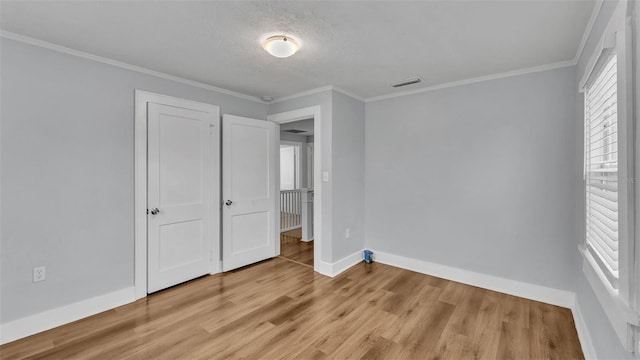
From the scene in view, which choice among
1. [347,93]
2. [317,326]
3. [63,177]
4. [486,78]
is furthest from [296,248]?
[486,78]

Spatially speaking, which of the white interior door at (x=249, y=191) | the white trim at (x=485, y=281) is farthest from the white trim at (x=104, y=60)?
the white trim at (x=485, y=281)

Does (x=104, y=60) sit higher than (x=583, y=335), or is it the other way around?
(x=104, y=60)

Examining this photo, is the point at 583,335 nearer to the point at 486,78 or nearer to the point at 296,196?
the point at 486,78

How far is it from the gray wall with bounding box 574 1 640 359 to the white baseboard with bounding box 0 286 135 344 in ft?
12.3

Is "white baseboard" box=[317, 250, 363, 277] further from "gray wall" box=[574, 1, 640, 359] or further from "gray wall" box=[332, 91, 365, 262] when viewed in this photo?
"gray wall" box=[574, 1, 640, 359]

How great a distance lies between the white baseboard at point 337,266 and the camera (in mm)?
3592

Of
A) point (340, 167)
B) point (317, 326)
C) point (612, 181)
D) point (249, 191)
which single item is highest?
point (340, 167)

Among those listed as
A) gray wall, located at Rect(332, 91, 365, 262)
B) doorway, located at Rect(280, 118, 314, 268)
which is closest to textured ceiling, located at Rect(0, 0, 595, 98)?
gray wall, located at Rect(332, 91, 365, 262)

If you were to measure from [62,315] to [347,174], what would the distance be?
325cm

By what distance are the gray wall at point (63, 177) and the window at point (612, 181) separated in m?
3.67

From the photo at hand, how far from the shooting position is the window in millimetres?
1206

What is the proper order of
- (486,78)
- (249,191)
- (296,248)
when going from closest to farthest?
(486,78)
(249,191)
(296,248)

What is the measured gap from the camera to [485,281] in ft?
10.6

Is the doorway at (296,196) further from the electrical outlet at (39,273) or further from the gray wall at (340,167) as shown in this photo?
the electrical outlet at (39,273)
